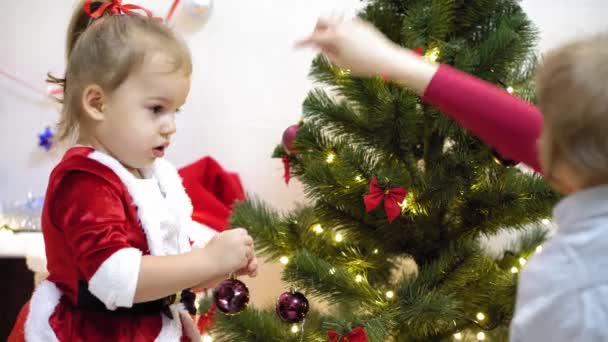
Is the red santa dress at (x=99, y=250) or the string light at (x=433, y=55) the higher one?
the string light at (x=433, y=55)

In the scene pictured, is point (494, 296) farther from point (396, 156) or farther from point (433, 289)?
point (396, 156)

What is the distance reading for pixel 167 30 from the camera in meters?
0.92

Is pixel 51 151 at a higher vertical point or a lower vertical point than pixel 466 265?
lower

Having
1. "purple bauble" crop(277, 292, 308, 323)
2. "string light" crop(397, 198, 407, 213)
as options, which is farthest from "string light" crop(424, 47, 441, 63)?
"purple bauble" crop(277, 292, 308, 323)

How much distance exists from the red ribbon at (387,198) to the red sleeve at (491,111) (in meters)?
0.33

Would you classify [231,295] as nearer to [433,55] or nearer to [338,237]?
[338,237]

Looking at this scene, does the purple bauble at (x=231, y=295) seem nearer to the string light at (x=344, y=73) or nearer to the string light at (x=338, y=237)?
the string light at (x=338, y=237)

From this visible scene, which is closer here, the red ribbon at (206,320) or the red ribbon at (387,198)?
the red ribbon at (387,198)

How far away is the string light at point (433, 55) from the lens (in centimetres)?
108

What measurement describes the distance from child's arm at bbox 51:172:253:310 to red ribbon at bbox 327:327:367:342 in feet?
0.79

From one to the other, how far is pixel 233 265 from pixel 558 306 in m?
0.46

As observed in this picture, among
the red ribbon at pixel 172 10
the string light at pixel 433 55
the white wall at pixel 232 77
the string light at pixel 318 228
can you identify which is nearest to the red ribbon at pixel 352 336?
the string light at pixel 318 228

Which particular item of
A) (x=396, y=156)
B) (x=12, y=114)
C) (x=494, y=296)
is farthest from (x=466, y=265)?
(x=12, y=114)

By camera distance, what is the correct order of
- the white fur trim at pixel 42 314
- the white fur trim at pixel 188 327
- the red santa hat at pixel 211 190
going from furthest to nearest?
the red santa hat at pixel 211 190, the white fur trim at pixel 188 327, the white fur trim at pixel 42 314
